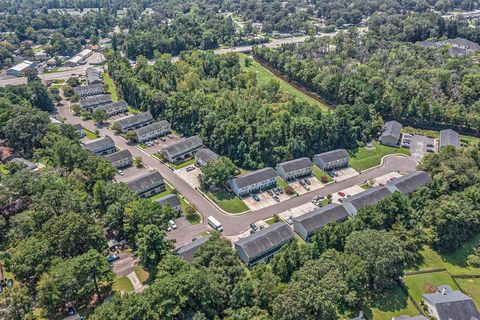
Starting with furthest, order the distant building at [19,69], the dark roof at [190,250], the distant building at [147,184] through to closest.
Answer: the distant building at [19,69] < the distant building at [147,184] < the dark roof at [190,250]

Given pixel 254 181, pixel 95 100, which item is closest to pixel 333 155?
pixel 254 181

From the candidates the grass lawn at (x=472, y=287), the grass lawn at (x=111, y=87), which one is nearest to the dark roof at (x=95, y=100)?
the grass lawn at (x=111, y=87)

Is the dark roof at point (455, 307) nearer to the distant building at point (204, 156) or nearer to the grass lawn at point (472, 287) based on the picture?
the grass lawn at point (472, 287)

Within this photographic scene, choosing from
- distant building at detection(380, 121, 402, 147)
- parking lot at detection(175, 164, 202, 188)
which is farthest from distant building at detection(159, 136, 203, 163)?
distant building at detection(380, 121, 402, 147)

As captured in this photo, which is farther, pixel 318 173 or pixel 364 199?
pixel 318 173

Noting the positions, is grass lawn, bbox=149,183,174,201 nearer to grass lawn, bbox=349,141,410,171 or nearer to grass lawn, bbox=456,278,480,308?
grass lawn, bbox=349,141,410,171

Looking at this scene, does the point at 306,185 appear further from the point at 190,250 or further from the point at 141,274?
the point at 141,274
